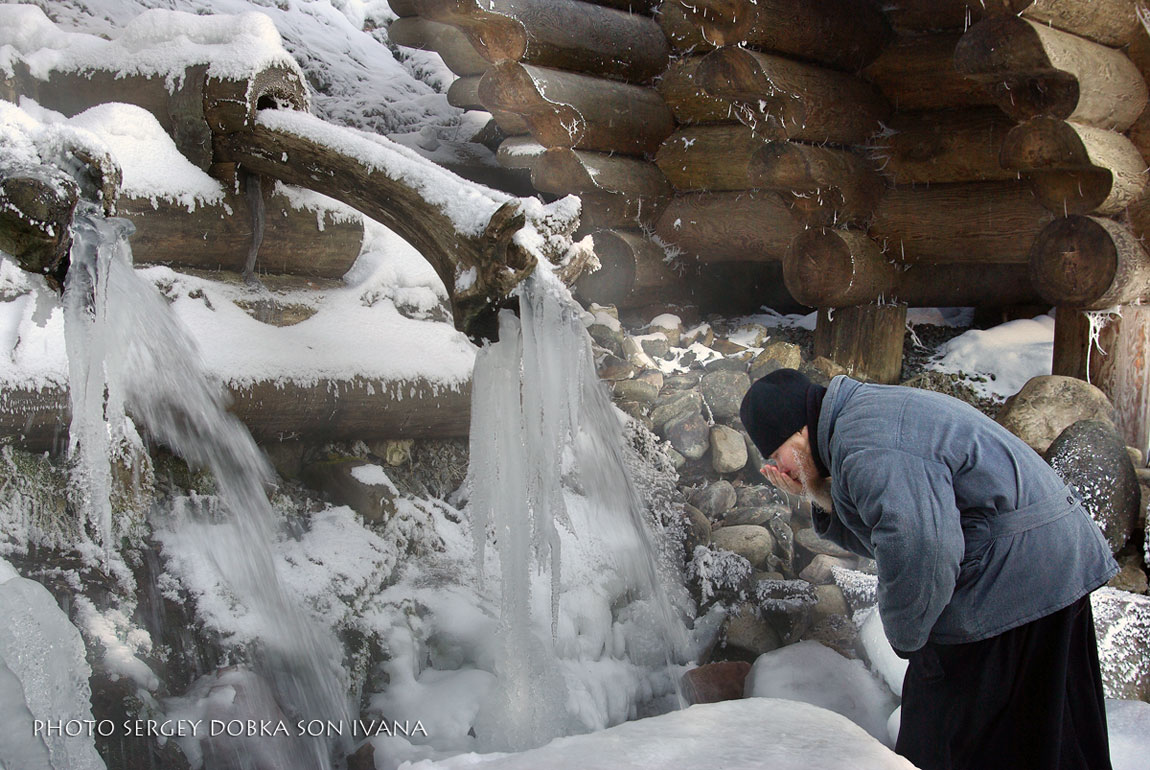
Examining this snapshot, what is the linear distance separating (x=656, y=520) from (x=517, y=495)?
1378mm

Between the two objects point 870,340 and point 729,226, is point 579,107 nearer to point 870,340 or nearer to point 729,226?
point 729,226

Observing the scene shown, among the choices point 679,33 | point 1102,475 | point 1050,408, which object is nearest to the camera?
point 1102,475

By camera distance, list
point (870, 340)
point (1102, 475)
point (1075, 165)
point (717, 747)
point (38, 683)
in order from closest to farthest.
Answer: point (717, 747)
point (38, 683)
point (1102, 475)
point (1075, 165)
point (870, 340)

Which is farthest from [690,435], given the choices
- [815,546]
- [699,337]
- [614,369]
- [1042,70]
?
[1042,70]

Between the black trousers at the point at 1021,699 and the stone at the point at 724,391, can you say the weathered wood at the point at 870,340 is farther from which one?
the black trousers at the point at 1021,699

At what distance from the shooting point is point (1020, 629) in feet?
7.97

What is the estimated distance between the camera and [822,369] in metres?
5.30

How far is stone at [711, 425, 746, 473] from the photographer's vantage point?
15.7 feet

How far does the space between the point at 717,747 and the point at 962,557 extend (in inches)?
31.0

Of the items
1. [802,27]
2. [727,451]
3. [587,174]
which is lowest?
[727,451]

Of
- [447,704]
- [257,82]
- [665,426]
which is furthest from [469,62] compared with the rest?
[447,704]

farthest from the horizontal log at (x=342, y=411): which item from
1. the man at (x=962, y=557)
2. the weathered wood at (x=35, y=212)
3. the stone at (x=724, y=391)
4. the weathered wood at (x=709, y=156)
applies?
the weathered wood at (x=709, y=156)

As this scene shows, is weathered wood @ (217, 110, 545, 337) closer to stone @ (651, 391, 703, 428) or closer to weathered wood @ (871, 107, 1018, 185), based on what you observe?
stone @ (651, 391, 703, 428)

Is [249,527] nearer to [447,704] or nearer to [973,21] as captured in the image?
[447,704]
